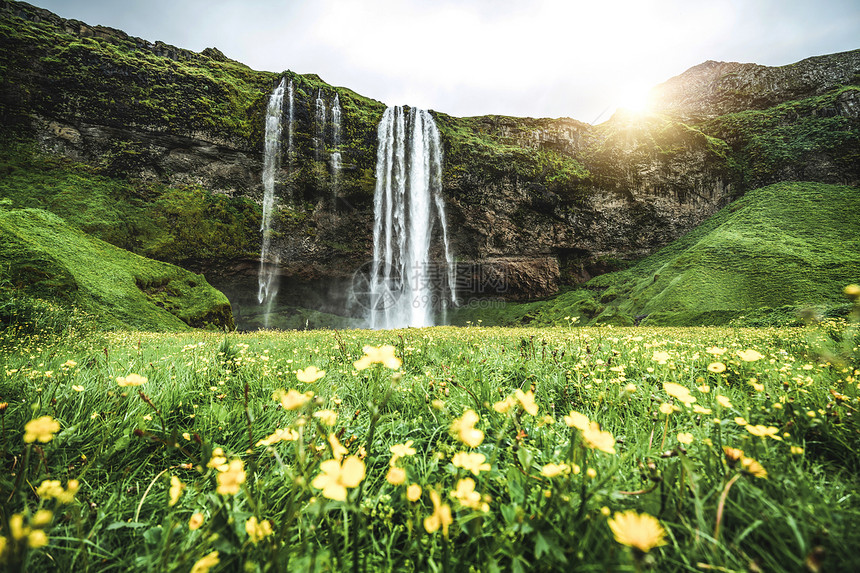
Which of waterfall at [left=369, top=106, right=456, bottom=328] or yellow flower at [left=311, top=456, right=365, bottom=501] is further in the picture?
waterfall at [left=369, top=106, right=456, bottom=328]

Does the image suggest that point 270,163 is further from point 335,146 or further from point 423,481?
point 423,481

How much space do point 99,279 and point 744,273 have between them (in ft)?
112

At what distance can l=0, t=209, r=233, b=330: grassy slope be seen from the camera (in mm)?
9039

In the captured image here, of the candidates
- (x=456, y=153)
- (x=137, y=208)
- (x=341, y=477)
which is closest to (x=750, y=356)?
(x=341, y=477)

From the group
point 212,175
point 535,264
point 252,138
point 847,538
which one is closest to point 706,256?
point 535,264

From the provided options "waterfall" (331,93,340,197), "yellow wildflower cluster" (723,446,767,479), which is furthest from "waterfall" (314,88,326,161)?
"yellow wildflower cluster" (723,446,767,479)

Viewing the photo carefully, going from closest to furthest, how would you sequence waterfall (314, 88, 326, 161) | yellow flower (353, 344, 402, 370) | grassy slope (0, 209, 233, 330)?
yellow flower (353, 344, 402, 370) → grassy slope (0, 209, 233, 330) → waterfall (314, 88, 326, 161)

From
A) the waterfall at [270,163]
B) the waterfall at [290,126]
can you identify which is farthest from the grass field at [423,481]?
the waterfall at [290,126]

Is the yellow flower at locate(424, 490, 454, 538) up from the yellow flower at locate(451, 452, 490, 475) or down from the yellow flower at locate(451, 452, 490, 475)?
down

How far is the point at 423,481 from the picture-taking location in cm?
105

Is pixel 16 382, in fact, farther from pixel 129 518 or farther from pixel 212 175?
pixel 212 175

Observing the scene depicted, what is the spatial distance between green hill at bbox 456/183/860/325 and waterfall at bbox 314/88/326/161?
22.1m

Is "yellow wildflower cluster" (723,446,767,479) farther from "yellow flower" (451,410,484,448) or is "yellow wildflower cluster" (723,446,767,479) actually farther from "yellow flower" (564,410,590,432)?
"yellow flower" (451,410,484,448)

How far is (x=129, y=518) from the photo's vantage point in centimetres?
106
